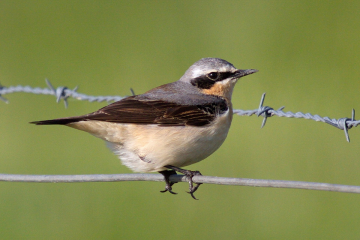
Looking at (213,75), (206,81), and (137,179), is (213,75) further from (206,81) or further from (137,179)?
(137,179)

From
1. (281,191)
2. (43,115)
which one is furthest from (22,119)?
(281,191)

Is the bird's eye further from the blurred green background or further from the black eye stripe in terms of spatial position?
the blurred green background

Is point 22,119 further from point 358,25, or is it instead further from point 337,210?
point 358,25

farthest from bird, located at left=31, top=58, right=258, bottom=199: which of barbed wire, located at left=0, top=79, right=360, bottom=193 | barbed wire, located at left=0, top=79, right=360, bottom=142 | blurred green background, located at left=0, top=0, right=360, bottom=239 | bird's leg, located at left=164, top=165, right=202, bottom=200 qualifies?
blurred green background, located at left=0, top=0, right=360, bottom=239

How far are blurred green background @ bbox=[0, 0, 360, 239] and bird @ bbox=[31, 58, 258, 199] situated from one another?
1.58 metres

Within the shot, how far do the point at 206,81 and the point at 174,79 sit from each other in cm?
317

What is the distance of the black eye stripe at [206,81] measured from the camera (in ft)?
16.0

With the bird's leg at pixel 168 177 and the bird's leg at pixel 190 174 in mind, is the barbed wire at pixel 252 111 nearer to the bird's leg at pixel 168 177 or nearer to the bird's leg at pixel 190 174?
the bird's leg at pixel 190 174

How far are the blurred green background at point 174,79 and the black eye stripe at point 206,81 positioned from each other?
5.49ft

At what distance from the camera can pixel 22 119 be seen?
8.02m

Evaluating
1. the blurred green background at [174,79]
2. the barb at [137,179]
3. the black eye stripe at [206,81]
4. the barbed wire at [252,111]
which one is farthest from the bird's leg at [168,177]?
the blurred green background at [174,79]

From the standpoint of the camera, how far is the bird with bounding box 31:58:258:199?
419cm

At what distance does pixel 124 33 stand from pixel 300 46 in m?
3.37

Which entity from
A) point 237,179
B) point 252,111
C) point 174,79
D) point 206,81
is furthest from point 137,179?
point 174,79
